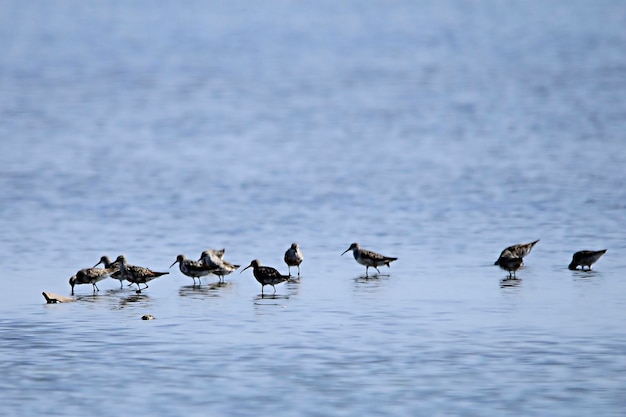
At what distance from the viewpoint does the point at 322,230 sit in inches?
1086

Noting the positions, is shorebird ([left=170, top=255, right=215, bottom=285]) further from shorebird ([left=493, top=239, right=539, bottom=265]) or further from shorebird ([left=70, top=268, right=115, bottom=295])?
shorebird ([left=493, top=239, right=539, bottom=265])

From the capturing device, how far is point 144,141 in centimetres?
4509

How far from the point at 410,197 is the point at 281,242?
21.2 ft

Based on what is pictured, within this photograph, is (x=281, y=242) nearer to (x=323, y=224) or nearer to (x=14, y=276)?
(x=323, y=224)

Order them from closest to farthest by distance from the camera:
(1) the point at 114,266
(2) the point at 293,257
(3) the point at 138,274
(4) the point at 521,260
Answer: (3) the point at 138,274 → (4) the point at 521,260 → (1) the point at 114,266 → (2) the point at 293,257

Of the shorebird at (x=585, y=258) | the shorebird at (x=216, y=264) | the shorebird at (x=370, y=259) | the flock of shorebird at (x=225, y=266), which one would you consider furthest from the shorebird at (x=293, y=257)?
the shorebird at (x=585, y=258)

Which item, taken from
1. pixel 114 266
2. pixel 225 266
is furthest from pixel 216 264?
pixel 114 266

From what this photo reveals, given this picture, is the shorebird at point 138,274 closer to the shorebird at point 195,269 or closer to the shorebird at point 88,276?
the shorebird at point 88,276

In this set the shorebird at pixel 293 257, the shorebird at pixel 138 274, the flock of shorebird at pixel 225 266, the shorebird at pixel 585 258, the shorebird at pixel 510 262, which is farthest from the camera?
the shorebird at pixel 293 257

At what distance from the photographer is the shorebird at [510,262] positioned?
22.0m

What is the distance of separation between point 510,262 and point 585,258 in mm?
1298

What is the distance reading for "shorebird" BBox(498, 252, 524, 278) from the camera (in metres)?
22.0

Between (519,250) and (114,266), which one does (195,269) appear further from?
(519,250)

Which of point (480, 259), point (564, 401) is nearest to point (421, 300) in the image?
point (480, 259)
